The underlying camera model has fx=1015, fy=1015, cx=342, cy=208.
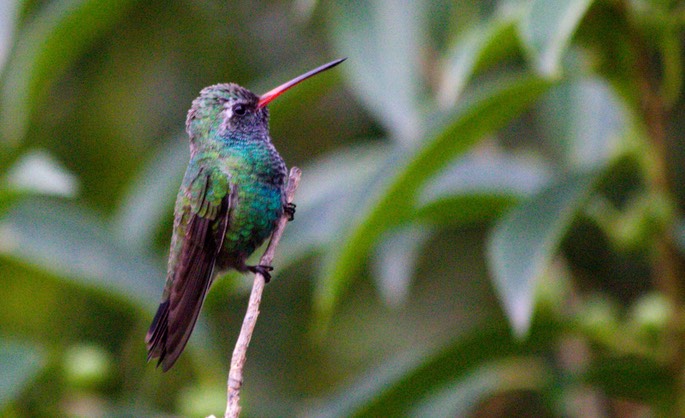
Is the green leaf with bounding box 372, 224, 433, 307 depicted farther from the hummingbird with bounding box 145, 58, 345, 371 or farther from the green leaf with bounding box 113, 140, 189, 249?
the hummingbird with bounding box 145, 58, 345, 371

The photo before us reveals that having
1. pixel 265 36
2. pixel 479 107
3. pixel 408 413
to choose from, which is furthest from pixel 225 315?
pixel 479 107

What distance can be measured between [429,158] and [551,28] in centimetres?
52

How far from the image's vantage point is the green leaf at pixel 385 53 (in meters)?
2.80

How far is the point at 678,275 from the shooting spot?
8.25ft

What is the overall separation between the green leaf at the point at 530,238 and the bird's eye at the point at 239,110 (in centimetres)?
71

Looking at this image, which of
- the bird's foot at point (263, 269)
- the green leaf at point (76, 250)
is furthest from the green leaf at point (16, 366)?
the bird's foot at point (263, 269)

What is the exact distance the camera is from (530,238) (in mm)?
2389

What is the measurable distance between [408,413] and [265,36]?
7.09 ft

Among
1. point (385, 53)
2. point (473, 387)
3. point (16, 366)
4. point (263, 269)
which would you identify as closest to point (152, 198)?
point (16, 366)

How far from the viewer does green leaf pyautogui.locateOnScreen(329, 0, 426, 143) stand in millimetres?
2805

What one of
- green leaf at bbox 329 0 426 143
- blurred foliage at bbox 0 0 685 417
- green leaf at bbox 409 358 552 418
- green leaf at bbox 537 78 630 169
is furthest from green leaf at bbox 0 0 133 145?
green leaf at bbox 409 358 552 418

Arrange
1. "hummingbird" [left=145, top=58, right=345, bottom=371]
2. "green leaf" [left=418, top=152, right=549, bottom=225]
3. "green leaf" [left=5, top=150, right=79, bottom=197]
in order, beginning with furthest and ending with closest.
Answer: "green leaf" [left=418, top=152, right=549, bottom=225], "green leaf" [left=5, top=150, right=79, bottom=197], "hummingbird" [left=145, top=58, right=345, bottom=371]

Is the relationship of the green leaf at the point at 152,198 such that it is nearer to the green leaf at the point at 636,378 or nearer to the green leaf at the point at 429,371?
the green leaf at the point at 429,371

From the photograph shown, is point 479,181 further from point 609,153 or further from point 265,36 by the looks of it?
point 265,36
